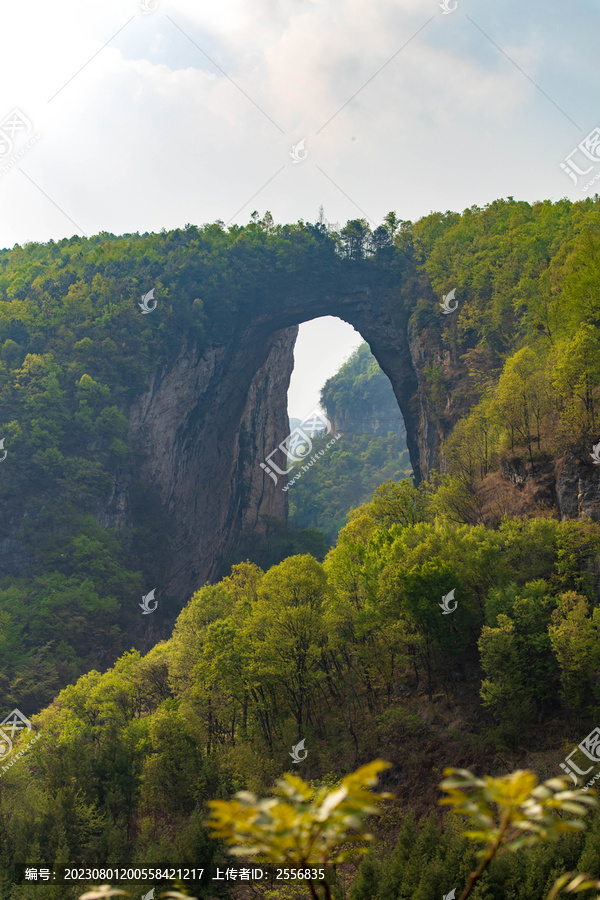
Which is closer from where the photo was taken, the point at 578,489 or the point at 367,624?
the point at 367,624

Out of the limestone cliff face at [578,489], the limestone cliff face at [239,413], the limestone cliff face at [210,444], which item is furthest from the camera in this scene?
the limestone cliff face at [210,444]

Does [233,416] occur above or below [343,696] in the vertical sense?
A: above

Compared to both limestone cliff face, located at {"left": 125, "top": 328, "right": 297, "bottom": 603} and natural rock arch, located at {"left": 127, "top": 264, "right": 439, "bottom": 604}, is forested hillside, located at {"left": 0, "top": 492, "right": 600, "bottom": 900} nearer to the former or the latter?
natural rock arch, located at {"left": 127, "top": 264, "right": 439, "bottom": 604}

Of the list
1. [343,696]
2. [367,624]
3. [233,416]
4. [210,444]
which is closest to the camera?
[367,624]

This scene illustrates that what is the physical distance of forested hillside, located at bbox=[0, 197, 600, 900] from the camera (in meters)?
26.2

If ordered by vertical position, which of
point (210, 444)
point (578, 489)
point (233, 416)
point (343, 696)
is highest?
point (233, 416)

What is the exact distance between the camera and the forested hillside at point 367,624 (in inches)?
1033

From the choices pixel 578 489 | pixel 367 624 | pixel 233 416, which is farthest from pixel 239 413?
pixel 578 489

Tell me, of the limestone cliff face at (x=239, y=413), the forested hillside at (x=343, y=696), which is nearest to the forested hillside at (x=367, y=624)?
the forested hillside at (x=343, y=696)

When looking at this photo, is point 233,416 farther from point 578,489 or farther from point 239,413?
point 578,489

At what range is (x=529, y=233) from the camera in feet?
186

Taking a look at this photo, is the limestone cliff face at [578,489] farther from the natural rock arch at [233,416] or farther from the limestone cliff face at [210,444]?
the limestone cliff face at [210,444]

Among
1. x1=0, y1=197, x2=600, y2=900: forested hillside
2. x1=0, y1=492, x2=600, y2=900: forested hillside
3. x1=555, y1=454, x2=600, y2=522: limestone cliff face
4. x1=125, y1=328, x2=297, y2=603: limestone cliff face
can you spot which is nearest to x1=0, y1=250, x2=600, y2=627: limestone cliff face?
x1=125, y1=328, x2=297, y2=603: limestone cliff face

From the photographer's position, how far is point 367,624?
107ft
